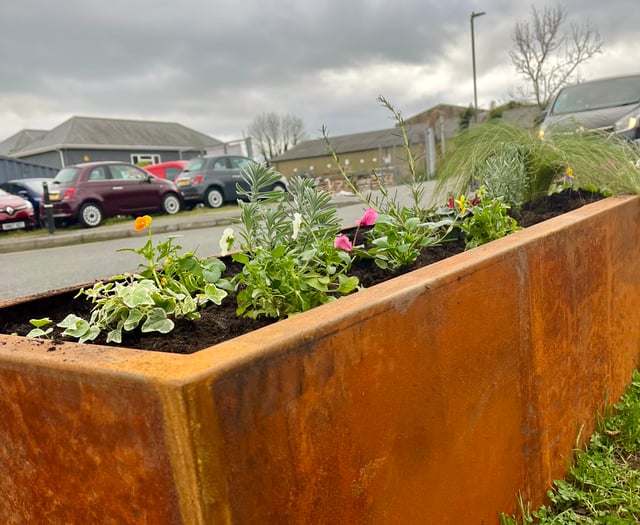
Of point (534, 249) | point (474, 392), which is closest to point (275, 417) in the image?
point (474, 392)

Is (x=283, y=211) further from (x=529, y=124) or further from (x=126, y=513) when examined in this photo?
(x=529, y=124)

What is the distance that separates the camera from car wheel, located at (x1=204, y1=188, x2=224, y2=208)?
1589 centimetres

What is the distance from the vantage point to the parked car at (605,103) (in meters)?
7.25

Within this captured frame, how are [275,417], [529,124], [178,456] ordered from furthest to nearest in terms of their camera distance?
[529,124] → [275,417] → [178,456]

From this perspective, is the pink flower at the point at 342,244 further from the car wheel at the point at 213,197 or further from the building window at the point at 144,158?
the building window at the point at 144,158

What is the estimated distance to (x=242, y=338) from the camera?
0.94 m

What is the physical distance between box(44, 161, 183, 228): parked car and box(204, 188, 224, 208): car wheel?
122cm

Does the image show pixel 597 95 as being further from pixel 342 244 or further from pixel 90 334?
pixel 90 334

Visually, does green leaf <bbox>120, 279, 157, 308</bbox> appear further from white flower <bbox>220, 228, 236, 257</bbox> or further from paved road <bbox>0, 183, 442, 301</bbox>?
paved road <bbox>0, 183, 442, 301</bbox>

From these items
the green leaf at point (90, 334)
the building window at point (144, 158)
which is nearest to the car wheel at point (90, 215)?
the green leaf at point (90, 334)

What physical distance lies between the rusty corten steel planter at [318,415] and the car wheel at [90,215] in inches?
494

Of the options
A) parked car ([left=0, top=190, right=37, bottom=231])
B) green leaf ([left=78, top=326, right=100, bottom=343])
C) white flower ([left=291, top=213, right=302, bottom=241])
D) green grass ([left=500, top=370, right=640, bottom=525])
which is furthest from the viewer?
parked car ([left=0, top=190, right=37, bottom=231])

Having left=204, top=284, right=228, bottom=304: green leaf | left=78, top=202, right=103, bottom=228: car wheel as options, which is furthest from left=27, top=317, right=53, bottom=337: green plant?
left=78, top=202, right=103, bottom=228: car wheel

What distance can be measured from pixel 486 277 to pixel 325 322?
2.16ft
